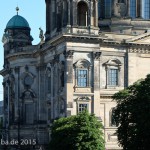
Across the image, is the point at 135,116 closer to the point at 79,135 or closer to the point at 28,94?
the point at 79,135

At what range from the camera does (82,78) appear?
75.3 metres

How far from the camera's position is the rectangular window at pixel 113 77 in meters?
77.9

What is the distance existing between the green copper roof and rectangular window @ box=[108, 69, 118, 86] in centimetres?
2165

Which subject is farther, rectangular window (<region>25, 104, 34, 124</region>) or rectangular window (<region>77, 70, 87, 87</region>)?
rectangular window (<region>25, 104, 34, 124</region>)

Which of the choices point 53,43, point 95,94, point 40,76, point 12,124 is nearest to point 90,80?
point 95,94

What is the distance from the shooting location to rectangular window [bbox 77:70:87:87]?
7525 cm

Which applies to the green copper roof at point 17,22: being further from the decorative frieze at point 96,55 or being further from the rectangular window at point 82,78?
the rectangular window at point 82,78

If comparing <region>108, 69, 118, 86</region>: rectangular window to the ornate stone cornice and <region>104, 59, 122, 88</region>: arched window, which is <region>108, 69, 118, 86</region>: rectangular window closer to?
<region>104, 59, 122, 88</region>: arched window

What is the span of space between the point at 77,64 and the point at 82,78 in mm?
1654

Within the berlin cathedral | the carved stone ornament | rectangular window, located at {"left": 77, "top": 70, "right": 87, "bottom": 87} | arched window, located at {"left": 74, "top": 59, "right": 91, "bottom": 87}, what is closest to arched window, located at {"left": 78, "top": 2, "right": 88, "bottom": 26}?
the berlin cathedral

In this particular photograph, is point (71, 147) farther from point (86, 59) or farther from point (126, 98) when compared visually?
point (86, 59)

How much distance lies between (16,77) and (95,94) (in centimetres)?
1757

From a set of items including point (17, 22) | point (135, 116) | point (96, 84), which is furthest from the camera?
point (17, 22)

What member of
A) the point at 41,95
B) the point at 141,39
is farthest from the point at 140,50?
the point at 41,95
